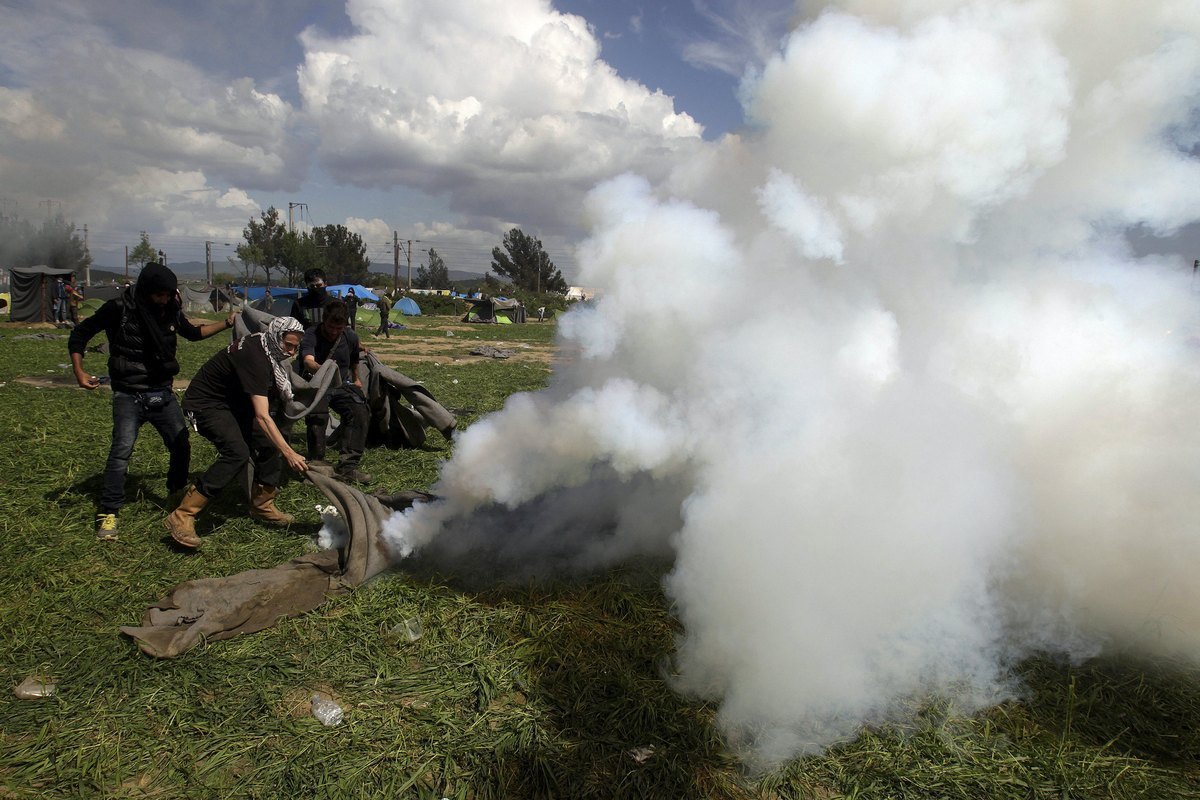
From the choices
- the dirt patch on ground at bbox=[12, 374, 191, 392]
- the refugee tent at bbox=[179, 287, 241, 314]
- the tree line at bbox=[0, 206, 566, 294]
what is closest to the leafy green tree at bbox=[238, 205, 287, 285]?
the tree line at bbox=[0, 206, 566, 294]

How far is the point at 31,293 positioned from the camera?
25609mm

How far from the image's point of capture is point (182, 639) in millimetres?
3818

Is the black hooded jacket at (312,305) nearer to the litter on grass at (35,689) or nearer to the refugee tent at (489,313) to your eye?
the litter on grass at (35,689)

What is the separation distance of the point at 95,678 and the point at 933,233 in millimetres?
5772

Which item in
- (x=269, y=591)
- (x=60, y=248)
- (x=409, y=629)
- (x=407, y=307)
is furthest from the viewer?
(x=60, y=248)

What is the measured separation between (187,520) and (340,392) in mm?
2400

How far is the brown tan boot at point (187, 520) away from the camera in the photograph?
5.01m

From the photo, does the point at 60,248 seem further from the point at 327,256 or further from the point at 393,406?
the point at 393,406

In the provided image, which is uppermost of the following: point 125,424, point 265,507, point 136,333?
point 136,333

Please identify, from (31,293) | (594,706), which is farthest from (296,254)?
(594,706)

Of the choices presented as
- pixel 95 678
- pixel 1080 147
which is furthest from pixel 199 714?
pixel 1080 147

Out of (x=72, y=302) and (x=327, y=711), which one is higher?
(x=72, y=302)

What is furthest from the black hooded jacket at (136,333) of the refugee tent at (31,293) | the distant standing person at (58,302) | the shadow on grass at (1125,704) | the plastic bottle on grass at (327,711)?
the refugee tent at (31,293)

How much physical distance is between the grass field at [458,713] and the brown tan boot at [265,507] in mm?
683
